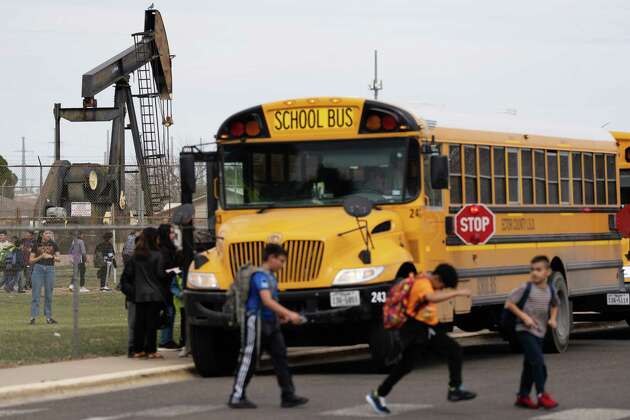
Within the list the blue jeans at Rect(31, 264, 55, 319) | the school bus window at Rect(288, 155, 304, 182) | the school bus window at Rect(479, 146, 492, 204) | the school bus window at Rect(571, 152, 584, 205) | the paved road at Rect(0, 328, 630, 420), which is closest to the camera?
the paved road at Rect(0, 328, 630, 420)

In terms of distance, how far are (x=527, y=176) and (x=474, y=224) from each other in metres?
2.10

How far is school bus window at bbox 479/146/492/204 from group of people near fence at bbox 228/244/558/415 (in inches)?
211

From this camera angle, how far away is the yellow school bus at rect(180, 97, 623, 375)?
626 inches

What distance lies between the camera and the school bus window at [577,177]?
20.8 metres

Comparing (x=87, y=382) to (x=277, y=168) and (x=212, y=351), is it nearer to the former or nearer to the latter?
(x=212, y=351)

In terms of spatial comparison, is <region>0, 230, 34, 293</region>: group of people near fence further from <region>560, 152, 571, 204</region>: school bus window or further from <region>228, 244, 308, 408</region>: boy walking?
<region>228, 244, 308, 408</region>: boy walking

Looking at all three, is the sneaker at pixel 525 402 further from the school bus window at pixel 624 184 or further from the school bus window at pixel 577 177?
the school bus window at pixel 624 184

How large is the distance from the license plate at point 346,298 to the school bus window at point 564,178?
5564 millimetres

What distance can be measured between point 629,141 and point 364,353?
6321 millimetres

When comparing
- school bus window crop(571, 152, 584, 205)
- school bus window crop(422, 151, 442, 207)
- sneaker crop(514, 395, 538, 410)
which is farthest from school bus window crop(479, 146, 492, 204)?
sneaker crop(514, 395, 538, 410)

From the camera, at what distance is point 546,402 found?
1286 centimetres

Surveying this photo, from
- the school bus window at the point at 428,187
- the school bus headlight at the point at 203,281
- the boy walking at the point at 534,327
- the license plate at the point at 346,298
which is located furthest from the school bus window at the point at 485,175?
the boy walking at the point at 534,327

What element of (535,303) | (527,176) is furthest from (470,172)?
(535,303)

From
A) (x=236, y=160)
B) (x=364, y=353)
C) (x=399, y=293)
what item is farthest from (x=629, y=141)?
(x=399, y=293)
